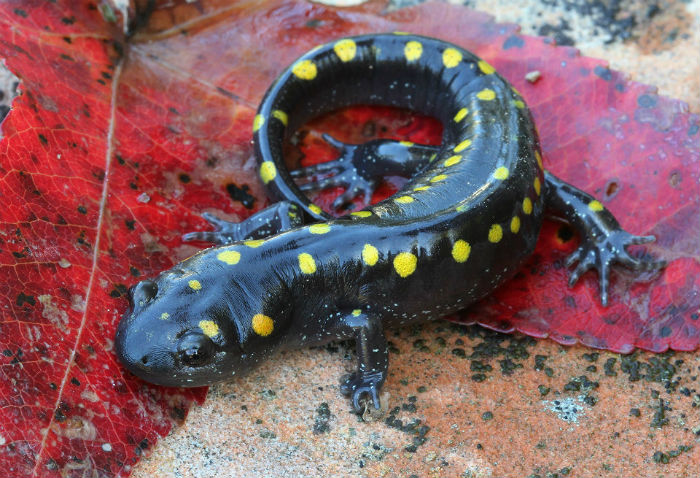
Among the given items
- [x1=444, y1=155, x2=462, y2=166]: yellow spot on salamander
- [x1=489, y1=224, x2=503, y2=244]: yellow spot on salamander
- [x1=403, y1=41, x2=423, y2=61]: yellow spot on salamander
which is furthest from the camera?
[x1=403, y1=41, x2=423, y2=61]: yellow spot on salamander

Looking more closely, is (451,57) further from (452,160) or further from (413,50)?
(452,160)

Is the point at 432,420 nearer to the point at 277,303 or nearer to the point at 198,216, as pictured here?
the point at 277,303

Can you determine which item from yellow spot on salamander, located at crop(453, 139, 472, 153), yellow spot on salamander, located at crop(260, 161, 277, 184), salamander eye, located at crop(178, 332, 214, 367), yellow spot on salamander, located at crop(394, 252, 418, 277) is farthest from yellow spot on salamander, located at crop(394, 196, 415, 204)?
salamander eye, located at crop(178, 332, 214, 367)

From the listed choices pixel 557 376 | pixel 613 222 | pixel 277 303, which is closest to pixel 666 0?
pixel 613 222

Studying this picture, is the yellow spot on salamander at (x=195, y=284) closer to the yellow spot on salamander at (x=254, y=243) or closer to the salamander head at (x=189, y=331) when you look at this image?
the salamander head at (x=189, y=331)

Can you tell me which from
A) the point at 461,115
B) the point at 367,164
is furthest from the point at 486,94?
the point at 367,164

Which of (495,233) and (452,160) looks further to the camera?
(452,160)

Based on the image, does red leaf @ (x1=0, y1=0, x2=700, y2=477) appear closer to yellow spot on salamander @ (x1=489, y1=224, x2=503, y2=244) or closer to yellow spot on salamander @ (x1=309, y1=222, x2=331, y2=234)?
yellow spot on salamander @ (x1=489, y1=224, x2=503, y2=244)
